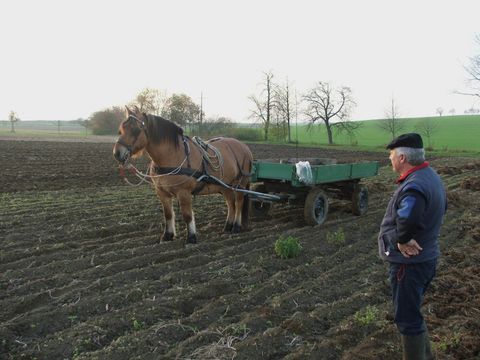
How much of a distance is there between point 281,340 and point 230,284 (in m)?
1.36

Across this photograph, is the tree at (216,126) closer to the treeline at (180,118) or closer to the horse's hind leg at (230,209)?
the treeline at (180,118)

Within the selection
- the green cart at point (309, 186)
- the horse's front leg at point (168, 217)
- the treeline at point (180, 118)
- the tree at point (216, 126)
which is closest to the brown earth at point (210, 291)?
the horse's front leg at point (168, 217)

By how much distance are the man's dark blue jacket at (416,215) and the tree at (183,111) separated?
176 ft

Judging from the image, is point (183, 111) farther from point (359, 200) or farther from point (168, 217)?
point (168, 217)

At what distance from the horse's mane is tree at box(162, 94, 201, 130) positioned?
49814 millimetres

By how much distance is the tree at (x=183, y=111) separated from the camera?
5691 centimetres

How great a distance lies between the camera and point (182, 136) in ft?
22.2

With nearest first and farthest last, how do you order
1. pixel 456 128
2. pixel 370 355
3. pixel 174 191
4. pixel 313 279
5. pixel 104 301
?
pixel 370 355, pixel 104 301, pixel 313 279, pixel 174 191, pixel 456 128

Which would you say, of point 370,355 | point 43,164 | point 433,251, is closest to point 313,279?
point 370,355

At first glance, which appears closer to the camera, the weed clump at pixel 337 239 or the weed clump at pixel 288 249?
the weed clump at pixel 288 249

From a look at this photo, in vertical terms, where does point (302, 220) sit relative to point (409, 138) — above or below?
below

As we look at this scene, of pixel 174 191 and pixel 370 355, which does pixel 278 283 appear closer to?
pixel 370 355

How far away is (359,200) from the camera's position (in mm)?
9016

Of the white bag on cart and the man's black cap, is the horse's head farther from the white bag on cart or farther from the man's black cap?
the man's black cap
